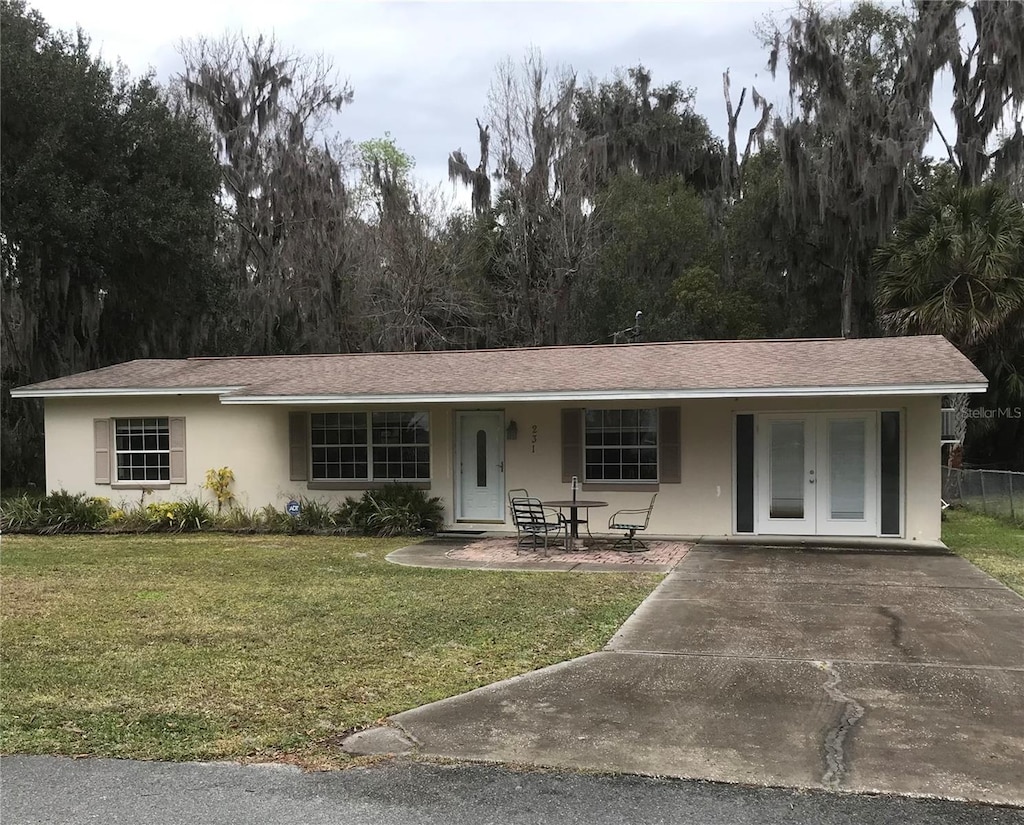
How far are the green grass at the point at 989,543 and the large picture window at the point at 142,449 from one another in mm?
12988

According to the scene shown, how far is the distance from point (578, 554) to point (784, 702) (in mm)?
6570

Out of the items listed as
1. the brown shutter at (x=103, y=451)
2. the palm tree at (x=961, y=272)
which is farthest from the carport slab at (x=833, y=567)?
the brown shutter at (x=103, y=451)

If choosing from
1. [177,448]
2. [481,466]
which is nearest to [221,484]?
[177,448]

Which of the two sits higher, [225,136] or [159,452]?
[225,136]

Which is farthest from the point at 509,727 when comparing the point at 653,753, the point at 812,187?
the point at 812,187

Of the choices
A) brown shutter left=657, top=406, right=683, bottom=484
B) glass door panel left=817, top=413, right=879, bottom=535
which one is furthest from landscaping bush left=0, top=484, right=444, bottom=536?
glass door panel left=817, top=413, right=879, bottom=535

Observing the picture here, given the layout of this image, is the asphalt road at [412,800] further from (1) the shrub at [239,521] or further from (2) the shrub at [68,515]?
(2) the shrub at [68,515]

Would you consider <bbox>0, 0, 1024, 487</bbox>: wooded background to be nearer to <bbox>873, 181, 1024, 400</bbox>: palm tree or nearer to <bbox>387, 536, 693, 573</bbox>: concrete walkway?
<bbox>873, 181, 1024, 400</bbox>: palm tree

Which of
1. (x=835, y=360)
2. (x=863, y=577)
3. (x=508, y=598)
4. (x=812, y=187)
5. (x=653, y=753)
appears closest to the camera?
(x=653, y=753)

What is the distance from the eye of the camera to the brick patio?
11258mm

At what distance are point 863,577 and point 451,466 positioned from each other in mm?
7013

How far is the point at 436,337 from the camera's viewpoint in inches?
1113

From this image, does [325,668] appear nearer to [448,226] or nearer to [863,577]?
[863,577]

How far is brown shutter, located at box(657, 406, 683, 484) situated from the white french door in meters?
1.24
